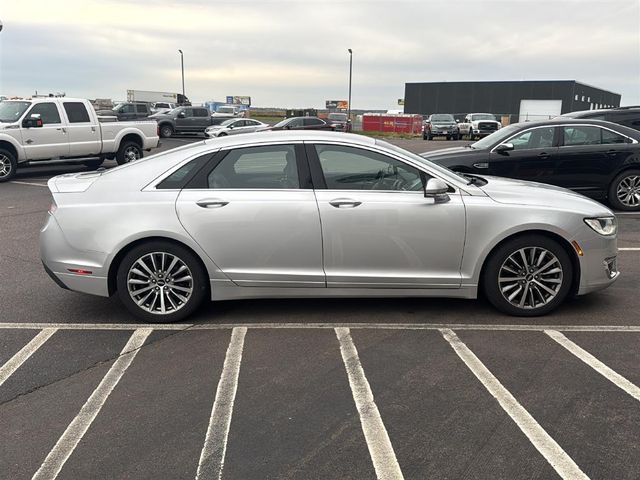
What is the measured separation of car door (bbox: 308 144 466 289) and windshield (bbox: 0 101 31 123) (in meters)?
11.7

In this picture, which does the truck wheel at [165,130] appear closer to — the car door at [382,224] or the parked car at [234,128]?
the parked car at [234,128]

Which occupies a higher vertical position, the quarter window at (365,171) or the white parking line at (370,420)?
the quarter window at (365,171)

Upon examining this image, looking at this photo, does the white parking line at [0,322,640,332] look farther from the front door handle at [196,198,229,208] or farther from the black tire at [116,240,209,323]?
the front door handle at [196,198,229,208]

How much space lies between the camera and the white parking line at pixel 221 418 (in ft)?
9.20

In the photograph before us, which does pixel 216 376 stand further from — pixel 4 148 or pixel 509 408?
pixel 4 148

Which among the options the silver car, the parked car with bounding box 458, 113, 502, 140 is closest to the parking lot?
the silver car

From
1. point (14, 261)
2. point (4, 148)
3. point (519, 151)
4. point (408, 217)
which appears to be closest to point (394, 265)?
point (408, 217)

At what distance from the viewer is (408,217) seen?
4562 mm

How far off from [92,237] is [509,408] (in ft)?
11.3

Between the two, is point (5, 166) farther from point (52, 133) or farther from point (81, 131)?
point (81, 131)

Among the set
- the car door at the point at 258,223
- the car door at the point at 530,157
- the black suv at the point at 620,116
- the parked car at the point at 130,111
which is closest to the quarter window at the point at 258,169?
the car door at the point at 258,223

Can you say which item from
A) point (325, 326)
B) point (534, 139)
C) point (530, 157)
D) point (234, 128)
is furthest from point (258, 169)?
point (234, 128)

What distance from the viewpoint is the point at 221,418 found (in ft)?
10.7

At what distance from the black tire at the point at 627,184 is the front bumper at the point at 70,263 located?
8.41 m
